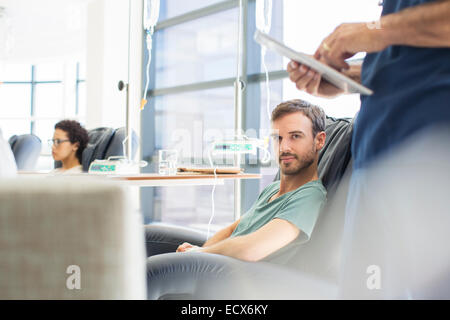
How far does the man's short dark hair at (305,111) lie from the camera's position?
1.45 meters

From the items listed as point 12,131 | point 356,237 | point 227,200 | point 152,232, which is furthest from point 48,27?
point 356,237

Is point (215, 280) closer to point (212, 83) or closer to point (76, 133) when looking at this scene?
point (76, 133)

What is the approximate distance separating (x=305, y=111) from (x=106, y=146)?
5.42 feet

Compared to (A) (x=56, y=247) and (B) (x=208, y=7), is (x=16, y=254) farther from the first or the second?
(B) (x=208, y=7)

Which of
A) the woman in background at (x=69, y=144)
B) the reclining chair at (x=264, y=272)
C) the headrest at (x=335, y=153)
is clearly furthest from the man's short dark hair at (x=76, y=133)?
the reclining chair at (x=264, y=272)

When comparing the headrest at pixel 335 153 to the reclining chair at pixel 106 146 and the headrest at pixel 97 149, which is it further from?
the headrest at pixel 97 149

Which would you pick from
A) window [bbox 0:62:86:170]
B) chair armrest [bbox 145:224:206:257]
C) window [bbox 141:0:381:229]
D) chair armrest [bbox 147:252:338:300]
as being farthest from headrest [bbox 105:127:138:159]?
window [bbox 0:62:86:170]

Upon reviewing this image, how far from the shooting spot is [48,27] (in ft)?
20.2

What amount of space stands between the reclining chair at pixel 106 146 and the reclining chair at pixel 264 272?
151 cm

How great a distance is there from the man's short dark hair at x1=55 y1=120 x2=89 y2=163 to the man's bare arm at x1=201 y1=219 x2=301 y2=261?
194 centimetres

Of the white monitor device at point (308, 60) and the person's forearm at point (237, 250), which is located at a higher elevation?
the white monitor device at point (308, 60)

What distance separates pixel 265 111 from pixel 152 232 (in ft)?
7.36

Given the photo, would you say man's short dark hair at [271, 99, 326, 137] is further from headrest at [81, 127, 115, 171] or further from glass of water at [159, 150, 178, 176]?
headrest at [81, 127, 115, 171]

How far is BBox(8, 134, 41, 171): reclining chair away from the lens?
11.2 feet
